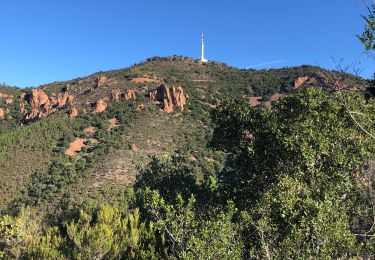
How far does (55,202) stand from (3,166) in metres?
14.2

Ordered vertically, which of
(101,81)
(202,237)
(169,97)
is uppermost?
(101,81)

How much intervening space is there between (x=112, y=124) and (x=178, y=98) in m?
15.2

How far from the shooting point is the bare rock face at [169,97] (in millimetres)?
83500

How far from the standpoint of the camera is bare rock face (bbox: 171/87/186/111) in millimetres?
85062

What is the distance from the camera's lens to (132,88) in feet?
305

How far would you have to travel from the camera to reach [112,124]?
261ft

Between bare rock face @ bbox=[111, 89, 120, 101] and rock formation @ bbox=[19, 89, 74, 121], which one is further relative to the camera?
rock formation @ bbox=[19, 89, 74, 121]

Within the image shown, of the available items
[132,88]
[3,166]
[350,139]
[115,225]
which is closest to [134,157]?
[3,166]

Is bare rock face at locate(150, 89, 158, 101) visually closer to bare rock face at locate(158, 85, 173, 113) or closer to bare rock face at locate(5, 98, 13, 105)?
bare rock face at locate(158, 85, 173, 113)

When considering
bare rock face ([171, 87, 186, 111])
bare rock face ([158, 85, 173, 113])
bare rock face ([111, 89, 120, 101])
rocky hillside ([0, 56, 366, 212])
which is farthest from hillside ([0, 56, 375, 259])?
bare rock face ([111, 89, 120, 101])

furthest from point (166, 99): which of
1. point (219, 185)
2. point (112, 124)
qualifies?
point (219, 185)

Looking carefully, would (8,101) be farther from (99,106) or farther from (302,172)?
(302,172)

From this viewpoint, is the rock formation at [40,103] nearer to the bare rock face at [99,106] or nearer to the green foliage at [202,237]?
the bare rock face at [99,106]

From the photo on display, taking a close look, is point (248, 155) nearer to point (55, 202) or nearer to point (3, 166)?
point (55, 202)
